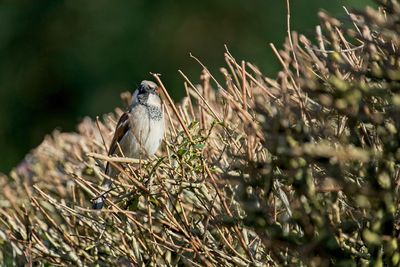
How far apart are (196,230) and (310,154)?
738mm

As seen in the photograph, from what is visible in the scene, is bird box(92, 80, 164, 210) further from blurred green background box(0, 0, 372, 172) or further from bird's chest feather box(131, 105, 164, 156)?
blurred green background box(0, 0, 372, 172)

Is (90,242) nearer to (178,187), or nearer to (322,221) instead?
(178,187)

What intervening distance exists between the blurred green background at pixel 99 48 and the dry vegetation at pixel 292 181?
755 cm

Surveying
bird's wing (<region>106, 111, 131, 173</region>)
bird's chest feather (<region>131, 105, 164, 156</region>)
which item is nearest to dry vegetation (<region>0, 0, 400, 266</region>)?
bird's chest feather (<region>131, 105, 164, 156</region>)

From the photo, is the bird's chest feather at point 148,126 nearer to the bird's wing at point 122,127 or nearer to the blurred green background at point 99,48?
the bird's wing at point 122,127

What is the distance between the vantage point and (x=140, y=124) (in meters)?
3.87

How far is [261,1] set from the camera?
11586 millimetres

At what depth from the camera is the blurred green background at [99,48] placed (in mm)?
10984

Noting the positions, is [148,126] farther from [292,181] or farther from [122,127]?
[292,181]

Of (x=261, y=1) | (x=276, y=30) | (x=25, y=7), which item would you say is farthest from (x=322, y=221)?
(x=25, y=7)

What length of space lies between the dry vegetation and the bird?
62 cm

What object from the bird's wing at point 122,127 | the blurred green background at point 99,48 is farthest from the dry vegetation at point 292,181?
the blurred green background at point 99,48

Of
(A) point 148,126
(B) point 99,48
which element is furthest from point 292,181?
(B) point 99,48

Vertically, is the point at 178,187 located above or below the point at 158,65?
below
